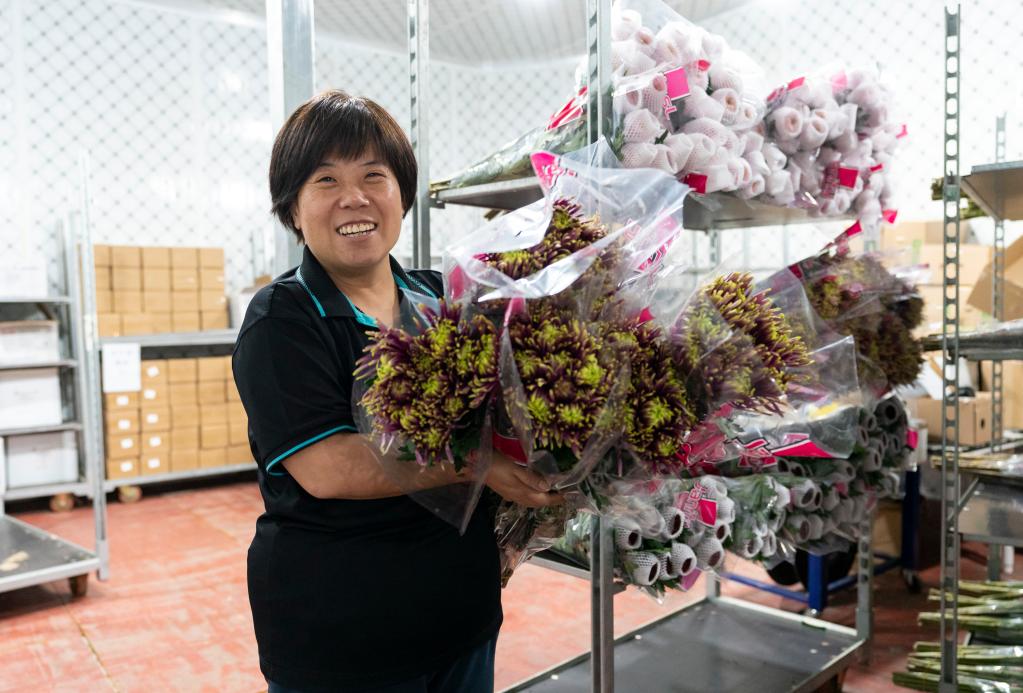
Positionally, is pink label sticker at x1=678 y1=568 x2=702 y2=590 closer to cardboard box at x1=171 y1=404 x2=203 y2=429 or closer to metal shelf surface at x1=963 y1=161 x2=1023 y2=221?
metal shelf surface at x1=963 y1=161 x2=1023 y2=221

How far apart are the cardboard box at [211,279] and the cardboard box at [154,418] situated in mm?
854

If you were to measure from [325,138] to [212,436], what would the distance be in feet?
15.5

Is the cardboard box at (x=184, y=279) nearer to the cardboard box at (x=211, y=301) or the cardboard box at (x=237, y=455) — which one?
the cardboard box at (x=211, y=301)

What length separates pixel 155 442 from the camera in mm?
5238

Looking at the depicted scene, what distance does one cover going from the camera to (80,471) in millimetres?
5102

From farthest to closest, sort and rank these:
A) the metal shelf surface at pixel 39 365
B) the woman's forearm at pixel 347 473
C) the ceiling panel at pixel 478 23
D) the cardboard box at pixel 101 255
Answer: the ceiling panel at pixel 478 23, the cardboard box at pixel 101 255, the metal shelf surface at pixel 39 365, the woman's forearm at pixel 347 473

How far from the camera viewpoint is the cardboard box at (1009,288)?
255 centimetres

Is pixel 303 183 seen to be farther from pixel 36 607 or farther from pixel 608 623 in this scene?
pixel 36 607

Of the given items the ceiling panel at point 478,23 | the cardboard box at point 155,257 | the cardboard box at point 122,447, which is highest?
the ceiling panel at point 478,23

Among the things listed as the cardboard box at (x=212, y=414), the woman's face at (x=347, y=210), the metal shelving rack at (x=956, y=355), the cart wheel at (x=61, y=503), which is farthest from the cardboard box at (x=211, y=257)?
the metal shelving rack at (x=956, y=355)

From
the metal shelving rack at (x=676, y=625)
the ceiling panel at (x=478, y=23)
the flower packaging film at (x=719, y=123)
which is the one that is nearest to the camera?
the flower packaging film at (x=719, y=123)

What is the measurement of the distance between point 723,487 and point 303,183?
116cm

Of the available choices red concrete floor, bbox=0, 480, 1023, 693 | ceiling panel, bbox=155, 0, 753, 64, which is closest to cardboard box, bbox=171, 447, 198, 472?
red concrete floor, bbox=0, 480, 1023, 693

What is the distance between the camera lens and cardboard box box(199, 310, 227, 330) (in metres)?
5.49
